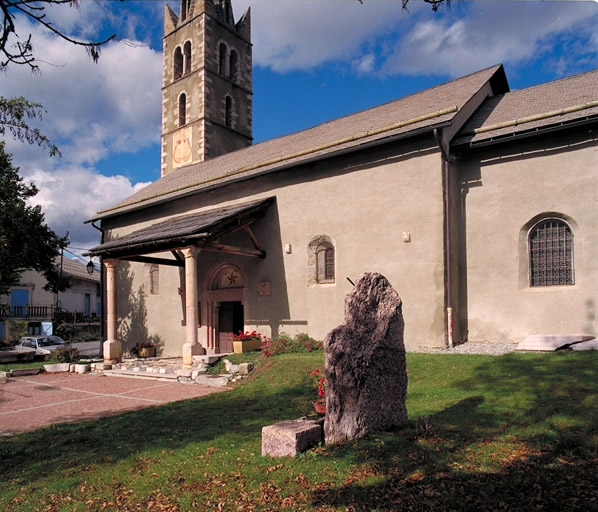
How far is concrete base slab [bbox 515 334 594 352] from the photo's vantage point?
33.8 ft

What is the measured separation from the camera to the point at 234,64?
30.1 meters

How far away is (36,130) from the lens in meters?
5.23

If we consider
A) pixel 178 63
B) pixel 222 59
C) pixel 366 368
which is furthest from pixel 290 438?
pixel 178 63

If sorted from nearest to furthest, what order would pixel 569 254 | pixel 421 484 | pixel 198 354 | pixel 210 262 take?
pixel 421 484, pixel 569 254, pixel 198 354, pixel 210 262

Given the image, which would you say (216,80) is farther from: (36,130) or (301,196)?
(36,130)

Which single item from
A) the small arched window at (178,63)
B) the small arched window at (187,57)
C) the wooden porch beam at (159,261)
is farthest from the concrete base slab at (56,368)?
the small arched window at (178,63)

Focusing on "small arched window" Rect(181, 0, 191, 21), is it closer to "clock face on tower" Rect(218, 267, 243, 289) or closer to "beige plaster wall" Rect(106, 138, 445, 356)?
"beige plaster wall" Rect(106, 138, 445, 356)

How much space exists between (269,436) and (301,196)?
424 inches

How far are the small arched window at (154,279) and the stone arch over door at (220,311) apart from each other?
3.28 meters

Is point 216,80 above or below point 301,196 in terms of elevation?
above

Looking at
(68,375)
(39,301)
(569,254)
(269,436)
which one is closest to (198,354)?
(68,375)

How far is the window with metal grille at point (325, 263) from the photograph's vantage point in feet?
48.5

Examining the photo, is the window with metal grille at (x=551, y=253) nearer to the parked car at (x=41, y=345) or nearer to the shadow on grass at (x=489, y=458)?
the shadow on grass at (x=489, y=458)

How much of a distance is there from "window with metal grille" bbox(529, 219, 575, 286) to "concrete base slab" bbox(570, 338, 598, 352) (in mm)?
1706
